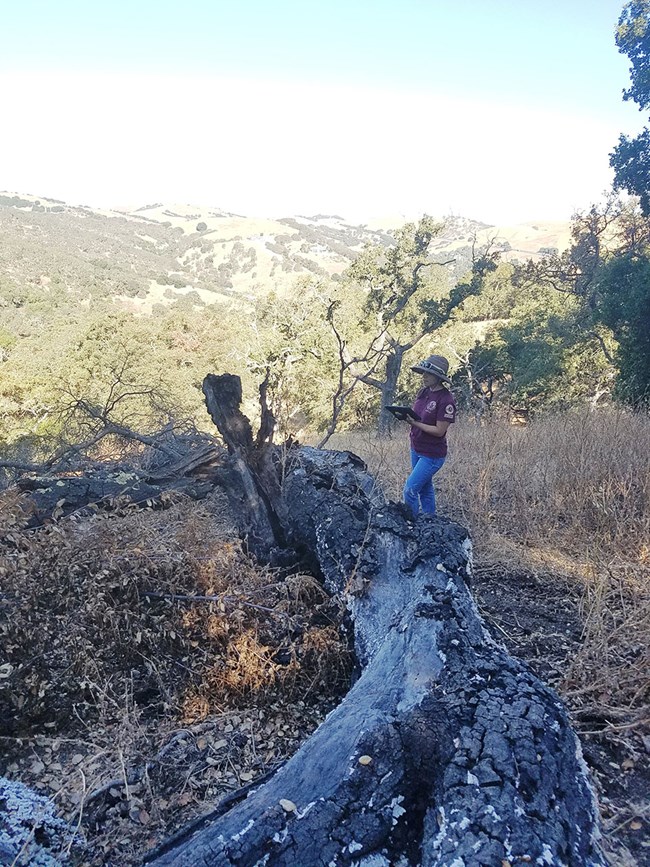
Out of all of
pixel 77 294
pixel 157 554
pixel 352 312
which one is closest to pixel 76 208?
pixel 77 294

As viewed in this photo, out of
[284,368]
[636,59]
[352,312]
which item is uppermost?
[636,59]

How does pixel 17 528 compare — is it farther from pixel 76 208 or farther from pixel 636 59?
pixel 76 208

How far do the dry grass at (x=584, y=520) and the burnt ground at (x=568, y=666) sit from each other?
3.2 inches

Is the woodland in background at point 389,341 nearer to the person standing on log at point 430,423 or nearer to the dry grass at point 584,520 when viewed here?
the dry grass at point 584,520

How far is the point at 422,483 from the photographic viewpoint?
4.15m

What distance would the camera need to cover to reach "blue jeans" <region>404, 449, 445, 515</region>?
4074mm

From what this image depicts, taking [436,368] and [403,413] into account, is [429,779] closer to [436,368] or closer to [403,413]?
[403,413]

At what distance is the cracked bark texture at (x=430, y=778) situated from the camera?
1363 mm

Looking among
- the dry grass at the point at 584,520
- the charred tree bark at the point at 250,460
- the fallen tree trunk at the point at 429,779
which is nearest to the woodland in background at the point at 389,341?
the dry grass at the point at 584,520

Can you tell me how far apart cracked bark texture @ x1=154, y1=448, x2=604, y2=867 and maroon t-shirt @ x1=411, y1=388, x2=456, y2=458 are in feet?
6.12

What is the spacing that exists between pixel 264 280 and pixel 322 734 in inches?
3120

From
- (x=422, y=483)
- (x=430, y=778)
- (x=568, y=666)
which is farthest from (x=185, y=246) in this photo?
(x=430, y=778)

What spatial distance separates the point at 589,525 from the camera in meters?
4.33

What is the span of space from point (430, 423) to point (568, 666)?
1.91m
